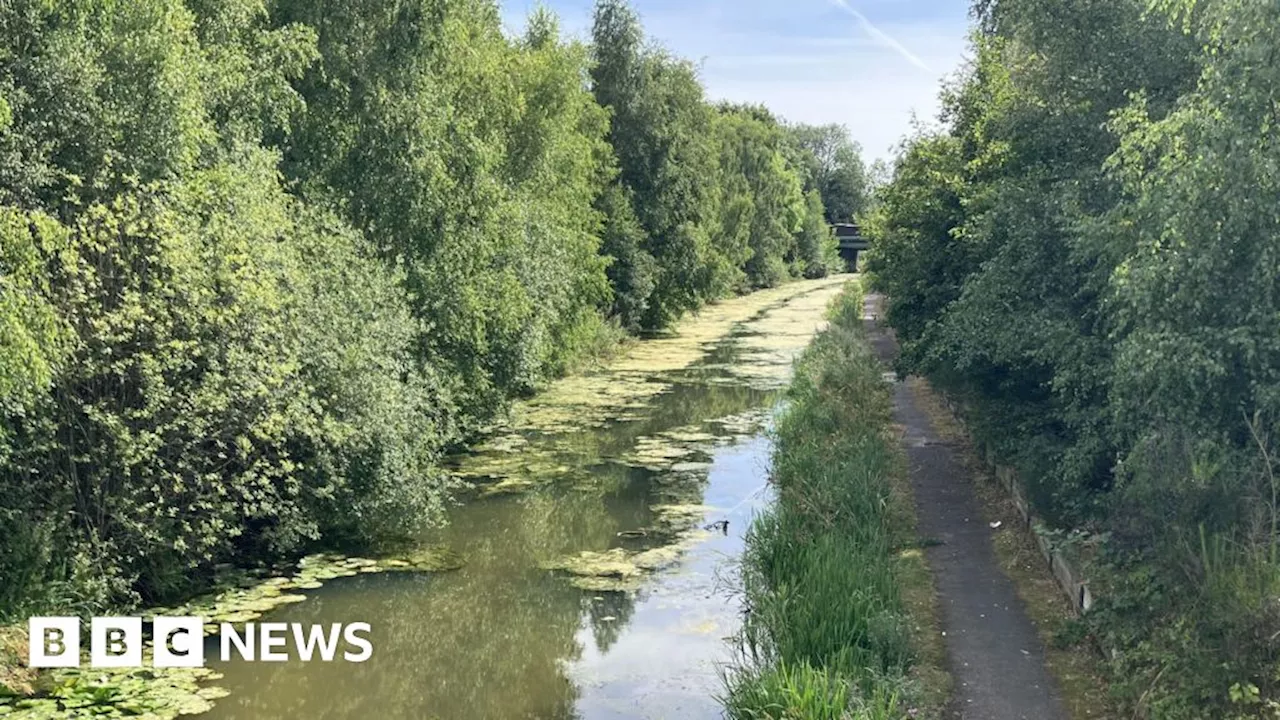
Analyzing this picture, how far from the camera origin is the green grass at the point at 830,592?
7051 mm

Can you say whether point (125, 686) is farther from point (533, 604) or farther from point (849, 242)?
point (849, 242)

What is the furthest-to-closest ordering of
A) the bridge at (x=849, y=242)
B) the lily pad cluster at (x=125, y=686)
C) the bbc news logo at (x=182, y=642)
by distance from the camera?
1. the bridge at (x=849, y=242)
2. the bbc news logo at (x=182, y=642)
3. the lily pad cluster at (x=125, y=686)

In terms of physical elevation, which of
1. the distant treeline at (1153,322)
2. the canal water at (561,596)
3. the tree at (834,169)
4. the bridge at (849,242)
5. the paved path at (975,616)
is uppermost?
the tree at (834,169)

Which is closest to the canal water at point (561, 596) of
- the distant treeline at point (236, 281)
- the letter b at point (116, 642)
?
the letter b at point (116, 642)

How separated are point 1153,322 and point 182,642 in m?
8.81

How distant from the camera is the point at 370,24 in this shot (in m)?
15.0

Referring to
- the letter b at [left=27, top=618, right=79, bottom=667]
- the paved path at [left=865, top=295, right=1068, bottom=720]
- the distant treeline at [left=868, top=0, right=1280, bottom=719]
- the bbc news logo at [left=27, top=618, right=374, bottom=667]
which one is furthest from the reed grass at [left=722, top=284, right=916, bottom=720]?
the letter b at [left=27, top=618, right=79, bottom=667]

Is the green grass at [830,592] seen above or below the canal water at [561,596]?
above

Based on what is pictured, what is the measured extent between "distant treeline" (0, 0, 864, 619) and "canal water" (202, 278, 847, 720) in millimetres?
1153

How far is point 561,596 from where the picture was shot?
1115cm

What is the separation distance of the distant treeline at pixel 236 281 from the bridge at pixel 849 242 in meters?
71.3

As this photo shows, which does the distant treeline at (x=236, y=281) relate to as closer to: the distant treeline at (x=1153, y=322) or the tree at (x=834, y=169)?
the distant treeline at (x=1153, y=322)

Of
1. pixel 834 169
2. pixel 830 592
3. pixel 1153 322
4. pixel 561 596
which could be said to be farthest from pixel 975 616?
pixel 834 169

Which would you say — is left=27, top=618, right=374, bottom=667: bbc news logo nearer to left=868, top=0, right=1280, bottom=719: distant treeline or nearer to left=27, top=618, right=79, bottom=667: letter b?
left=27, top=618, right=79, bottom=667: letter b
